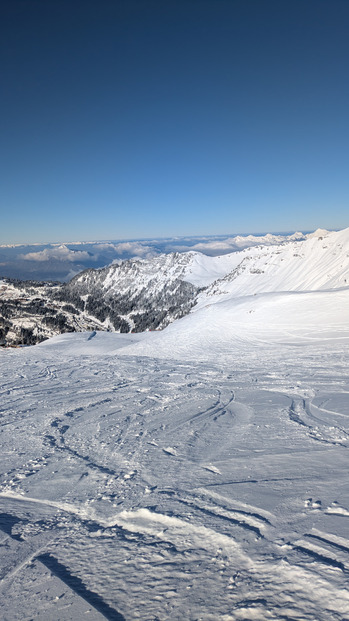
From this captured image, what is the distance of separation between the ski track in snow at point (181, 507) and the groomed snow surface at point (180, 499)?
0.02 m

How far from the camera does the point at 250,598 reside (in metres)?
3.46

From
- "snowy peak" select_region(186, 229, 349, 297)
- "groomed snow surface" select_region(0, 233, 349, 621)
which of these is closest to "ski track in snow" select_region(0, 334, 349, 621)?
"groomed snow surface" select_region(0, 233, 349, 621)

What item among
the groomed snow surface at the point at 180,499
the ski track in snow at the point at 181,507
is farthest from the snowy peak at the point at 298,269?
the ski track in snow at the point at 181,507

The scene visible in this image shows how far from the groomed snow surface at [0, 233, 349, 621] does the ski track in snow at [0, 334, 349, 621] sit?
23mm

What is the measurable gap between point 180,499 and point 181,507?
25 cm

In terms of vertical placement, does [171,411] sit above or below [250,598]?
below

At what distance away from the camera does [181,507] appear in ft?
17.5

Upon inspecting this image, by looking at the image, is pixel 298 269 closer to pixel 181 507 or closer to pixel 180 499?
pixel 180 499

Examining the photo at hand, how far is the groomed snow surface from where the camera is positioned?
3629 mm

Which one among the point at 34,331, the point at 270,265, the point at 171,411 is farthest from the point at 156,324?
the point at 171,411

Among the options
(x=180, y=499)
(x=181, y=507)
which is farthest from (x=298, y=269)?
(x=181, y=507)

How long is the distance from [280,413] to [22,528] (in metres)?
7.31

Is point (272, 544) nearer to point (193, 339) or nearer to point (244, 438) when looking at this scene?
point (244, 438)

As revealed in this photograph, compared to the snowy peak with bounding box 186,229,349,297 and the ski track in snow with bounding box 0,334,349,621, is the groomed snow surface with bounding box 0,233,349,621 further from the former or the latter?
the snowy peak with bounding box 186,229,349,297
